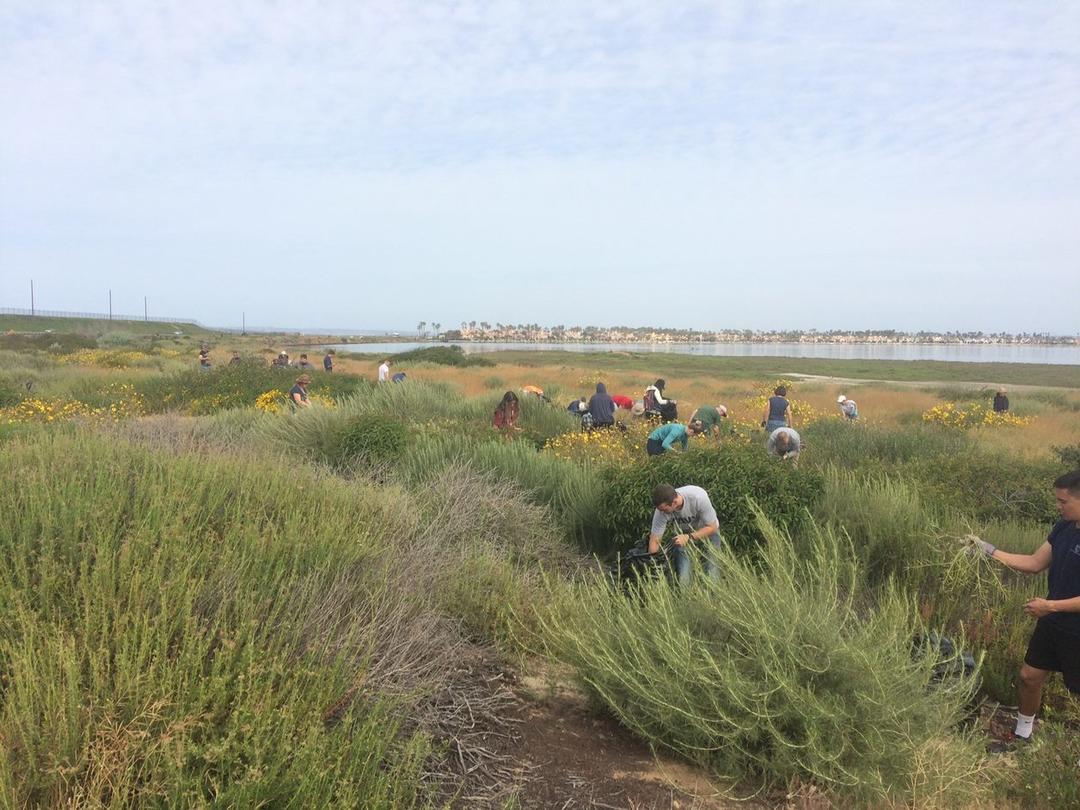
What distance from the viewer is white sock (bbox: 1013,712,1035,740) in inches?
179

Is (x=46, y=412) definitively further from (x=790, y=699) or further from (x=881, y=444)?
(x=881, y=444)

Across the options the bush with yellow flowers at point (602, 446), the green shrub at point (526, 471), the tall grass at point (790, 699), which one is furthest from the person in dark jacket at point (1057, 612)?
the bush with yellow flowers at point (602, 446)

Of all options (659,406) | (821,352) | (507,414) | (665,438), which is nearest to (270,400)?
(507,414)

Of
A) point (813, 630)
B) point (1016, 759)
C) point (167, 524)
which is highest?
point (167, 524)

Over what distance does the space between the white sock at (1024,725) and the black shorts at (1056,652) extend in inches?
13.3

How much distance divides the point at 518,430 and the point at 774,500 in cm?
552

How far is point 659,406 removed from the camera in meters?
14.5

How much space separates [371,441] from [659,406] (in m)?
6.92

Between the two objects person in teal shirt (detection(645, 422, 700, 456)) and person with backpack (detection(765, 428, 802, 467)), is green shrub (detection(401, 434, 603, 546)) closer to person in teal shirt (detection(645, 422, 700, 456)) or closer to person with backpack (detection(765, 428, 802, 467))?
person in teal shirt (detection(645, 422, 700, 456))

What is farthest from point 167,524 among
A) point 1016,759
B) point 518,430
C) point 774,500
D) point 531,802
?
point 518,430

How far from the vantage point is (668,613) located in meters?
3.69

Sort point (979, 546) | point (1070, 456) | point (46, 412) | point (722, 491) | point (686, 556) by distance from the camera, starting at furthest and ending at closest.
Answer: point (46, 412)
point (1070, 456)
point (722, 491)
point (686, 556)
point (979, 546)

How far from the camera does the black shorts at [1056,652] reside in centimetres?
431

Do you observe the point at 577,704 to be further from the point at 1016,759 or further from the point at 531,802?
the point at 1016,759
